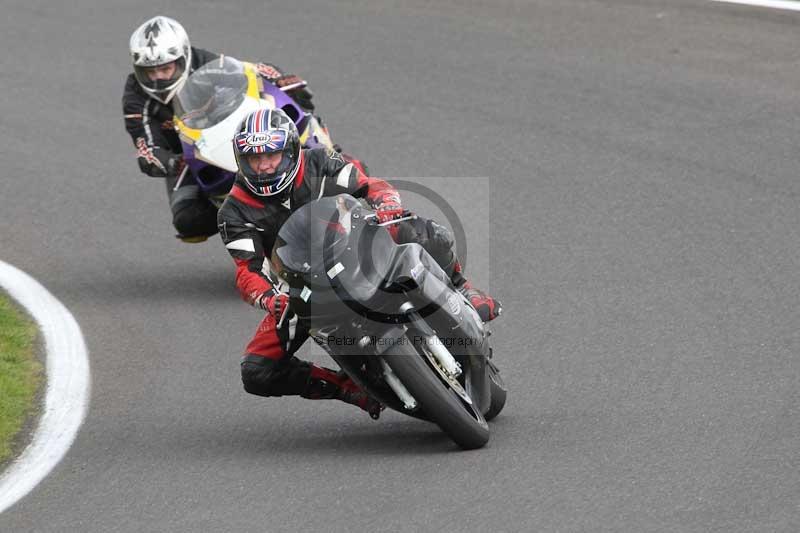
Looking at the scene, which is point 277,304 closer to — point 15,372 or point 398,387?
point 398,387

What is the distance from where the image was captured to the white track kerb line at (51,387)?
7328mm

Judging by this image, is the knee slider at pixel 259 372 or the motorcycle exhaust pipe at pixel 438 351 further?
the knee slider at pixel 259 372

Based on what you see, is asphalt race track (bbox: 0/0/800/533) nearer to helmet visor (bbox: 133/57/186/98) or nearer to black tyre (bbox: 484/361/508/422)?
black tyre (bbox: 484/361/508/422)

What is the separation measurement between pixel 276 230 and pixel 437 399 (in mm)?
1561

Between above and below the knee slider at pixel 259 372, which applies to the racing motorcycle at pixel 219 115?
above

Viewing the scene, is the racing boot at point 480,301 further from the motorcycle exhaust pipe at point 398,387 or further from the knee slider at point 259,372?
the knee slider at point 259,372

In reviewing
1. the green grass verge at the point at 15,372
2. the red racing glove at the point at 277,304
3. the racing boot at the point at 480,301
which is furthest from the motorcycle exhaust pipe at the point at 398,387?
the green grass verge at the point at 15,372

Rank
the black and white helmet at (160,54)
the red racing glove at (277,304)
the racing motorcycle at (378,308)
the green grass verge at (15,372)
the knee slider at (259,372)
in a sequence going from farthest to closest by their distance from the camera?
1. the black and white helmet at (160,54)
2. the green grass verge at (15,372)
3. the knee slider at (259,372)
4. the red racing glove at (277,304)
5. the racing motorcycle at (378,308)

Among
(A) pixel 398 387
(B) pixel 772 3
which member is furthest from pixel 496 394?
(B) pixel 772 3

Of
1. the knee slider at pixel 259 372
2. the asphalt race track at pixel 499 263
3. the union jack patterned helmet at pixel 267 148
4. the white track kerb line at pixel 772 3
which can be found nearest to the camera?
the asphalt race track at pixel 499 263

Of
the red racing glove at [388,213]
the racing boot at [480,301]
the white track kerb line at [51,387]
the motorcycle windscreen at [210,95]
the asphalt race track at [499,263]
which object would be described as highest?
the red racing glove at [388,213]

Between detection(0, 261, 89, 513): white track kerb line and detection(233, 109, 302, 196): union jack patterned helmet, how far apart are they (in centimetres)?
190

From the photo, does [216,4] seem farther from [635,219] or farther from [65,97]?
[635,219]

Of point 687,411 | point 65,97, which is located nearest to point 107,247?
point 65,97
